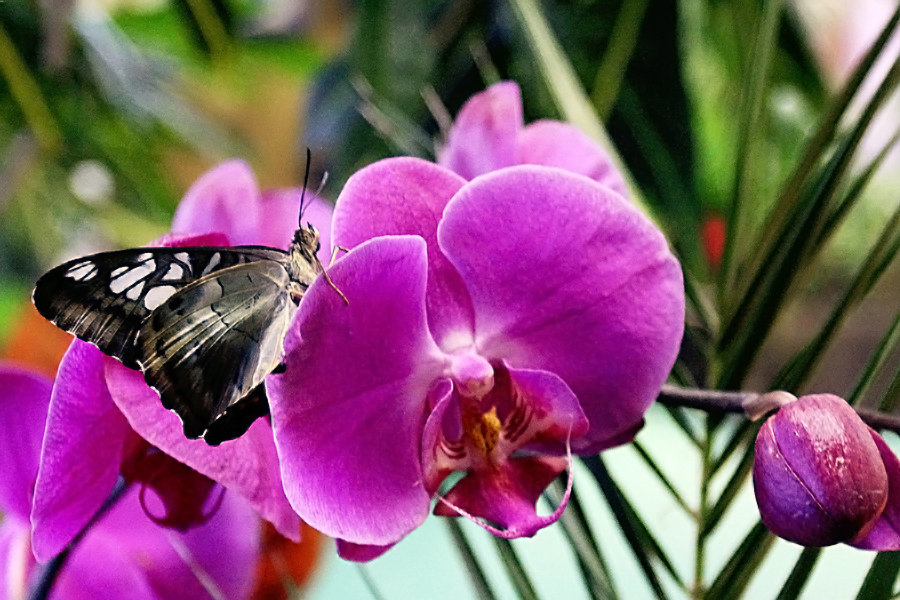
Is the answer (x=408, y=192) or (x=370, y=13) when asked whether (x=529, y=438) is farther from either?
(x=370, y=13)

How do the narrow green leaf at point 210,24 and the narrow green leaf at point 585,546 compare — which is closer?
the narrow green leaf at point 585,546

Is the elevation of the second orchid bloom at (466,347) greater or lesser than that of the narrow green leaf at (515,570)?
greater

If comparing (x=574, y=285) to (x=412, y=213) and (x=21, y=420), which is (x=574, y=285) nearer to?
(x=412, y=213)

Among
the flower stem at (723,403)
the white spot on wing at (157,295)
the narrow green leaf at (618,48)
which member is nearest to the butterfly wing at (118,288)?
the white spot on wing at (157,295)

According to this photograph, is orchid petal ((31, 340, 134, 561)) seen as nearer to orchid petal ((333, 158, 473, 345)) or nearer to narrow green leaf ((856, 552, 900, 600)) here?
orchid petal ((333, 158, 473, 345))

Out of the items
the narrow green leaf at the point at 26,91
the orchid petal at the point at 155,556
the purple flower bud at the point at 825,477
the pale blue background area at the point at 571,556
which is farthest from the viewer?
the narrow green leaf at the point at 26,91

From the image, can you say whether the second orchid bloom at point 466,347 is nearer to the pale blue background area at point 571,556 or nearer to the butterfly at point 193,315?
the butterfly at point 193,315

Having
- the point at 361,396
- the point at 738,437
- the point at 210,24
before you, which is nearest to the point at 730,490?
the point at 738,437
